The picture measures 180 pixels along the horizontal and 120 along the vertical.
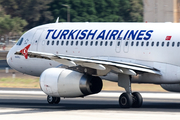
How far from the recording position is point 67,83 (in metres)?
22.6

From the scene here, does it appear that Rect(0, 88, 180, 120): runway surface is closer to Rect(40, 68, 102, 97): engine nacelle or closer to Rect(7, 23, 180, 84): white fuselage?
Rect(40, 68, 102, 97): engine nacelle

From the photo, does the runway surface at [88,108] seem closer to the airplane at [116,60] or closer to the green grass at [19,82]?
the airplane at [116,60]

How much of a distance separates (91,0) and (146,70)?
8701cm

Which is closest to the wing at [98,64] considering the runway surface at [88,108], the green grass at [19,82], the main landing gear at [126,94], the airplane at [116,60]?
the airplane at [116,60]

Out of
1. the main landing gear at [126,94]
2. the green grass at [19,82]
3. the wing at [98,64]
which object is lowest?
the green grass at [19,82]

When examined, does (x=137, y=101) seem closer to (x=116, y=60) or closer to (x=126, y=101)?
(x=126, y=101)

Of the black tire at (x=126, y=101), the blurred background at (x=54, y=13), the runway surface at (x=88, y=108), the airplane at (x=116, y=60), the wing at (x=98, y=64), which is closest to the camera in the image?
the runway surface at (x=88, y=108)

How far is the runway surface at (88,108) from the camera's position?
19.7 meters

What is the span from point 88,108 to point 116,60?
297 centimetres

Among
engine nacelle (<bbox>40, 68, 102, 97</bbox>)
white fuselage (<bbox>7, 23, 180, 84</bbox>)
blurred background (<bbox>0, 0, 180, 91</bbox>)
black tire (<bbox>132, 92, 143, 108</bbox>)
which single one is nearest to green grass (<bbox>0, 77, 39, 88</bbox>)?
white fuselage (<bbox>7, 23, 180, 84</bbox>)

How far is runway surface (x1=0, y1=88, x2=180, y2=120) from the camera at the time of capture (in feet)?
64.6
